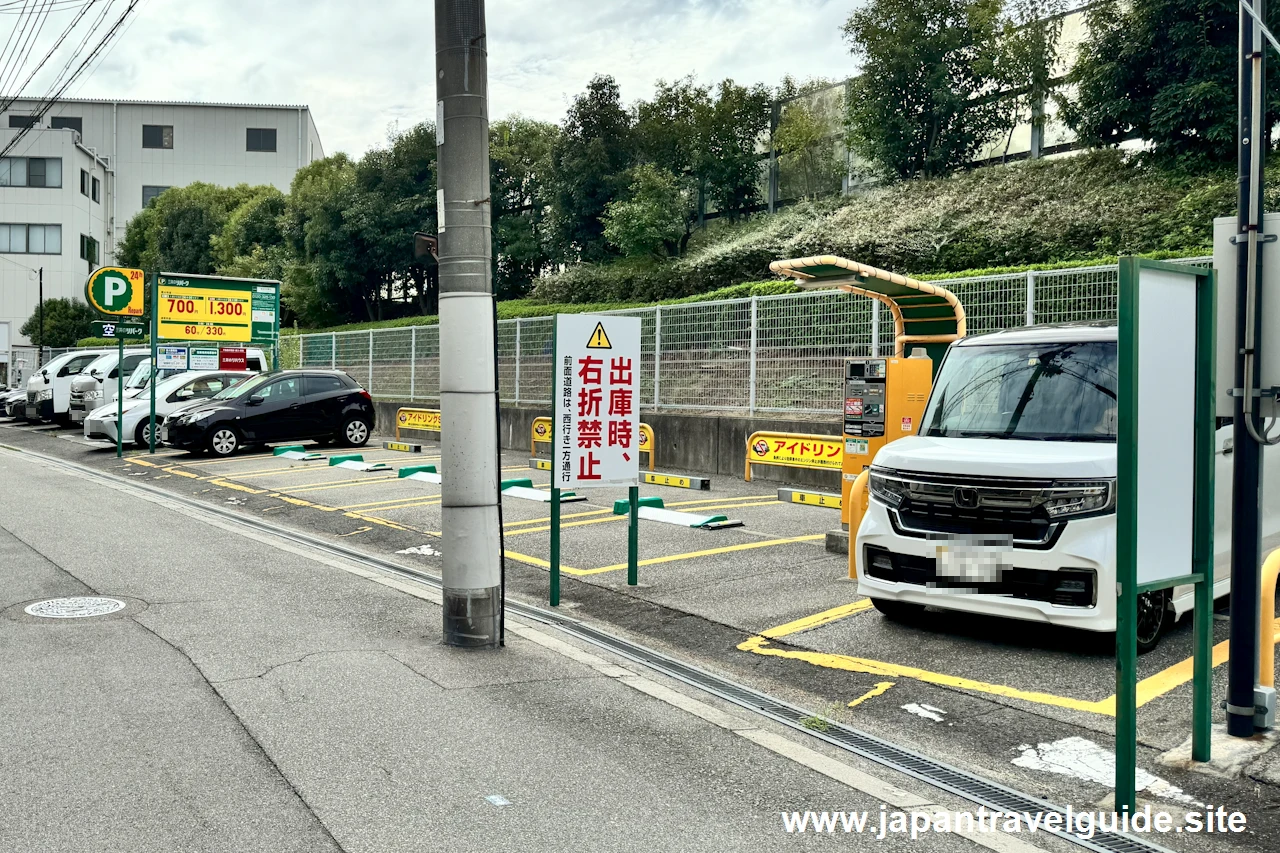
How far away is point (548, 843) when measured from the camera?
147 inches

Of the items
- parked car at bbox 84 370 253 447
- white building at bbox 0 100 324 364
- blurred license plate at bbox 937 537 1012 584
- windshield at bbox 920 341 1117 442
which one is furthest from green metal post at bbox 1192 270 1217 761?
white building at bbox 0 100 324 364

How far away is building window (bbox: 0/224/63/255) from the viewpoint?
57.7 metres

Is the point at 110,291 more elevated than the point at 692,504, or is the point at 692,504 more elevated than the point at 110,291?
the point at 110,291

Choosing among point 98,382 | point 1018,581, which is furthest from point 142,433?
point 1018,581

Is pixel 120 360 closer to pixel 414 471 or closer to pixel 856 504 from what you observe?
pixel 414 471

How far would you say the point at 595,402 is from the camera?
7.96 meters

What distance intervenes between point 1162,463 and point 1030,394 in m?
2.68

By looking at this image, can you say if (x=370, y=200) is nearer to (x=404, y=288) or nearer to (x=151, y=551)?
(x=404, y=288)

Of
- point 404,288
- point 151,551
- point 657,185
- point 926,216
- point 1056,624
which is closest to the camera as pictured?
point 1056,624

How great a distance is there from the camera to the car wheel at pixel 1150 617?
5.89 meters

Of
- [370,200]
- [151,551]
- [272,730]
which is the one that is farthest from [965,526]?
[370,200]

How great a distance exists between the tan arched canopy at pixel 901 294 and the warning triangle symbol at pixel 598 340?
1644 mm

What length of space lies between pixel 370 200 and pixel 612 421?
35.0m

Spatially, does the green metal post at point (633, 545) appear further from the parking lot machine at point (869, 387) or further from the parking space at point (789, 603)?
the parking lot machine at point (869, 387)
